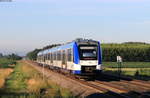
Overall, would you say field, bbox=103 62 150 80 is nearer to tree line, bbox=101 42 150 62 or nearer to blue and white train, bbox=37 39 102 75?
blue and white train, bbox=37 39 102 75

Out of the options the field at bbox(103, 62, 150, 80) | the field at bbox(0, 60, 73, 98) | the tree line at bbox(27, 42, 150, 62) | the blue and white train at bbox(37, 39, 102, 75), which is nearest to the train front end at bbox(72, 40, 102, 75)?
the blue and white train at bbox(37, 39, 102, 75)

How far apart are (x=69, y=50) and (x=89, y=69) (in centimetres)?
363

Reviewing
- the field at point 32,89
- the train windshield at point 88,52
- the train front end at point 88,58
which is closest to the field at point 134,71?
the train front end at point 88,58

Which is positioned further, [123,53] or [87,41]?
[123,53]

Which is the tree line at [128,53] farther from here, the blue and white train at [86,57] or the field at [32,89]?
the blue and white train at [86,57]

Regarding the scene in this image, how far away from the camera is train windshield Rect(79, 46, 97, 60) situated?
27516 mm

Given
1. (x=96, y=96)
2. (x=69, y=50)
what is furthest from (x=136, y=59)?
(x=96, y=96)

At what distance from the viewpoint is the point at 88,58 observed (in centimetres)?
2750

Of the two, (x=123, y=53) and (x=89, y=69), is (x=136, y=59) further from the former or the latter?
(x=89, y=69)

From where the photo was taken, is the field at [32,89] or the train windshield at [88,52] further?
the train windshield at [88,52]

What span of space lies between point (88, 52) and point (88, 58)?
610 millimetres

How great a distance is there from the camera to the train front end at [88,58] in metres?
27.3

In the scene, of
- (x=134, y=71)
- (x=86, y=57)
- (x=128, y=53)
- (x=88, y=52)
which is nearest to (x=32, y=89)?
(x=86, y=57)

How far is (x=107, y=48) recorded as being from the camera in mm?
107375
